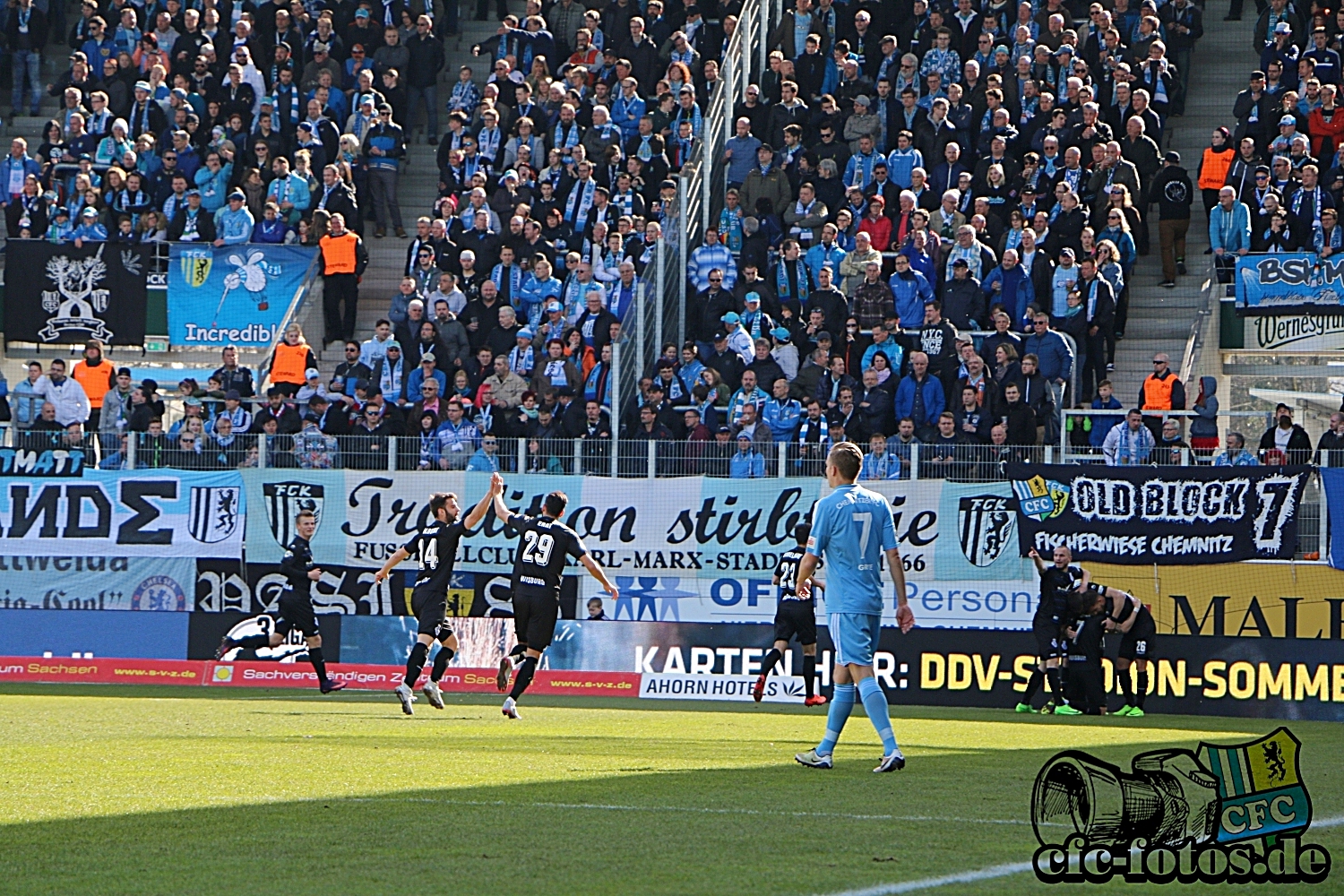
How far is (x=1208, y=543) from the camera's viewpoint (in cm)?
2342

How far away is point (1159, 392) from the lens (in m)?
24.4

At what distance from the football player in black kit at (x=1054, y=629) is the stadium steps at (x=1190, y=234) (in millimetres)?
4935

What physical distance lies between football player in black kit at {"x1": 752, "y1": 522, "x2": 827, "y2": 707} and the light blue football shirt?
909 cm

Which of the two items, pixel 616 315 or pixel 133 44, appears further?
pixel 133 44

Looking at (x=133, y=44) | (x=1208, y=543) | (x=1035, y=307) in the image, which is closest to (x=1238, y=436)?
(x=1208, y=543)

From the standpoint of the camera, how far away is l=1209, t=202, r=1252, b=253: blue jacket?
2708cm

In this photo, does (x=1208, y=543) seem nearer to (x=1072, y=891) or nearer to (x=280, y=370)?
(x=280, y=370)

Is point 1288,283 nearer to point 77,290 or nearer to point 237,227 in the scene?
point 237,227

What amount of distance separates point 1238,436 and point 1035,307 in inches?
131

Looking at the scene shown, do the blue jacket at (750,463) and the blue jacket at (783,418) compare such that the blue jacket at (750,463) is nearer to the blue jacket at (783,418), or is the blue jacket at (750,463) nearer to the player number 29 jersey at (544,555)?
the blue jacket at (783,418)

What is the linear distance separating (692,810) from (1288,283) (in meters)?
19.1

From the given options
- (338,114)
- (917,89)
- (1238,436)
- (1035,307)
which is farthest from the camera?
(338,114)

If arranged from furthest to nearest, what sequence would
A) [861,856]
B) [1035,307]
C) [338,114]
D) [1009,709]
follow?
[338,114], [1035,307], [1009,709], [861,856]

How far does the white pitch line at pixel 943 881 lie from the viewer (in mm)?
7016
